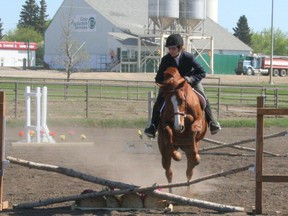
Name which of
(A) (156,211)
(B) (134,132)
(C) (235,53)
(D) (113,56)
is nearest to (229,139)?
(B) (134,132)

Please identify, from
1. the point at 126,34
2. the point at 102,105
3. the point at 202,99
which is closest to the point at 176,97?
the point at 202,99

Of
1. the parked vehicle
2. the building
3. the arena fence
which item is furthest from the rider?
the parked vehicle

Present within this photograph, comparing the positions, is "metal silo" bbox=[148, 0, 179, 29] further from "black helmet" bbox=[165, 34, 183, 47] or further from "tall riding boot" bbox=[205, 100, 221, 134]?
"black helmet" bbox=[165, 34, 183, 47]

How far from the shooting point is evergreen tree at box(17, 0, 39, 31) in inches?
5984

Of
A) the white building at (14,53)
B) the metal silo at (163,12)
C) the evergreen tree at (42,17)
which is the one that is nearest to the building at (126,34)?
the metal silo at (163,12)

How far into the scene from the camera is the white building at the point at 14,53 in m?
101

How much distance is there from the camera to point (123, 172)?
13.7 metres

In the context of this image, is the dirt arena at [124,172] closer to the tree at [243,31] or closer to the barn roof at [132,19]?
the barn roof at [132,19]

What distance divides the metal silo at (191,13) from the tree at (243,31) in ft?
256

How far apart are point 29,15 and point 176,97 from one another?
14752cm

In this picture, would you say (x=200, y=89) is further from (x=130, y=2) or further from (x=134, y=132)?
→ (x=130, y=2)

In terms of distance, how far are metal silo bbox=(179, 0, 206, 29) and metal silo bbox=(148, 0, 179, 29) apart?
1.24 m

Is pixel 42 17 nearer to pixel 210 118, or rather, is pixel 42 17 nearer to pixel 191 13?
pixel 191 13

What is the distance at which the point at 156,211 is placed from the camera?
948 centimetres
